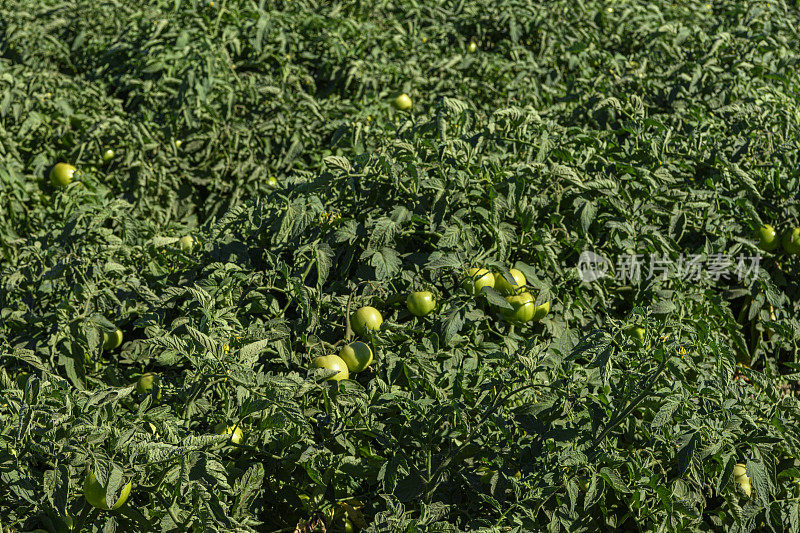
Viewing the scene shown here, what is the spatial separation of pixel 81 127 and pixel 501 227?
2307mm

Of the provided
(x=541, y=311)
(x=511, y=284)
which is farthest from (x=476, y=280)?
(x=541, y=311)

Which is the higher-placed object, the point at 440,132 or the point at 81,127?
the point at 440,132

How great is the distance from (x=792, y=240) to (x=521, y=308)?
115 cm

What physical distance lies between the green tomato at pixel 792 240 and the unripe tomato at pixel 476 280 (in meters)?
1.18

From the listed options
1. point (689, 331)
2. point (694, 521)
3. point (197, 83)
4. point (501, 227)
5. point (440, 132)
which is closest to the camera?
point (694, 521)

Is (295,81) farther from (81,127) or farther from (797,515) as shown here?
(797,515)

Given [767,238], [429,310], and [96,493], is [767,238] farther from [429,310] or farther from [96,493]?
[96,493]

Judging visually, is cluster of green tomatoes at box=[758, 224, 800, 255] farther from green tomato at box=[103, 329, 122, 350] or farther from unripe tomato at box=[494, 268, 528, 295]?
green tomato at box=[103, 329, 122, 350]

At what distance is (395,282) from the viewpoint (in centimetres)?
259

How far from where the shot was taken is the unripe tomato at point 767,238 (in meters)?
2.89

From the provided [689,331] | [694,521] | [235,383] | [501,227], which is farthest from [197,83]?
[694,521]

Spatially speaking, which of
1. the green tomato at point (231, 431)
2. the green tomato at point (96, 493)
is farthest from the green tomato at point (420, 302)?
the green tomato at point (96, 493)

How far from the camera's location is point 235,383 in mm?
2055

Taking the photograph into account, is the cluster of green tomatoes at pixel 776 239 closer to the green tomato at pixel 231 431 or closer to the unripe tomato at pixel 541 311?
the unripe tomato at pixel 541 311
